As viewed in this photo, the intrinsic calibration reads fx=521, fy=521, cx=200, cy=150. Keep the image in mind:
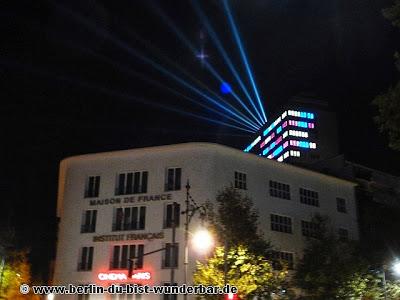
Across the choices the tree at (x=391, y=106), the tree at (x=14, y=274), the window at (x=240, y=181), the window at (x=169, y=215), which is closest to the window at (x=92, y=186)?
the window at (x=169, y=215)

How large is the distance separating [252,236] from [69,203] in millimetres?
18889

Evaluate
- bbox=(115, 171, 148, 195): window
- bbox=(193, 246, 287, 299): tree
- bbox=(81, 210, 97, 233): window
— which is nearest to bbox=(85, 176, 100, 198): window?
bbox=(81, 210, 97, 233): window

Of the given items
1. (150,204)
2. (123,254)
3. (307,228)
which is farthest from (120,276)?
(307,228)

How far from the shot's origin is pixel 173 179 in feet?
147

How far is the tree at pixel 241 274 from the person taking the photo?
1278 inches

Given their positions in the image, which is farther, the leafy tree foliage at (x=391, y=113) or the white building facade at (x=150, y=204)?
the white building facade at (x=150, y=204)

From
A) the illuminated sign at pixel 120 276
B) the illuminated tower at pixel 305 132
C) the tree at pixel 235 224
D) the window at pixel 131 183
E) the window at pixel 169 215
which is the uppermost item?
the illuminated tower at pixel 305 132

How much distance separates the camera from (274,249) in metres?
45.5

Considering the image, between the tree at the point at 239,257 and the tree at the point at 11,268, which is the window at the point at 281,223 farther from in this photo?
the tree at the point at 11,268

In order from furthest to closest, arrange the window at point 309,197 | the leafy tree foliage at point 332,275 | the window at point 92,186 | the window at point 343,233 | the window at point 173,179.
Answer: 1. the window at point 343,233
2. the window at point 309,197
3. the window at point 92,186
4. the window at point 173,179
5. the leafy tree foliage at point 332,275

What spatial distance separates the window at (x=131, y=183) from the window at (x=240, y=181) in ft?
26.2

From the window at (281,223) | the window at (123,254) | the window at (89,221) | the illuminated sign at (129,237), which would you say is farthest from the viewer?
the window at (281,223)

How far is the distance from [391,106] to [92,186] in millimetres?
→ 36932

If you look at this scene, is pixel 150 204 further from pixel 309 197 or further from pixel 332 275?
pixel 309 197
